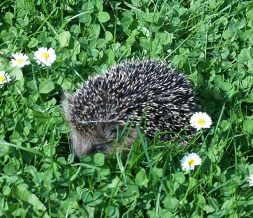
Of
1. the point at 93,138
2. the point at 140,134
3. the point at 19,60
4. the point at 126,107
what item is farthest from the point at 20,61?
the point at 140,134

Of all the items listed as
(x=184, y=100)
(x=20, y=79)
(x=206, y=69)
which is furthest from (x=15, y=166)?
(x=206, y=69)

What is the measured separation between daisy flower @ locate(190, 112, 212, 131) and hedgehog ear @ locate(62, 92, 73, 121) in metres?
0.93

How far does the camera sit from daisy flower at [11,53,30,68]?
5.73 meters

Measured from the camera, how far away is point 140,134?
4.85m

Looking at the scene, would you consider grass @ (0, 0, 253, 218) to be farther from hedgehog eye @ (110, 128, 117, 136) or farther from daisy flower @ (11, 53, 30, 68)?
hedgehog eye @ (110, 128, 117, 136)

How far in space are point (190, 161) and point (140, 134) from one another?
503mm

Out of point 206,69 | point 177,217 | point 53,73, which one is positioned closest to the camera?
point 177,217

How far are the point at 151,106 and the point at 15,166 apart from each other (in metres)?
1.10

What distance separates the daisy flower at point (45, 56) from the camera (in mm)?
5812

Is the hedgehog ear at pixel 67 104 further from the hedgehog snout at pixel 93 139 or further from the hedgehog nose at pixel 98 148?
the hedgehog nose at pixel 98 148

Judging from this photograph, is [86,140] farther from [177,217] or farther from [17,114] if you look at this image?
[177,217]

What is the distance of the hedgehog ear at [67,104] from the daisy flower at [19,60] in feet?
1.49

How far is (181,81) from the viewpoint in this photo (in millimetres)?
5508

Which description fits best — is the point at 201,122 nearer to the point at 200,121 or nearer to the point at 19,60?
the point at 200,121
